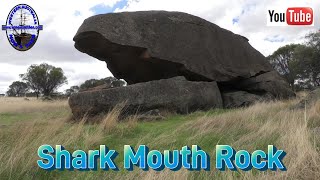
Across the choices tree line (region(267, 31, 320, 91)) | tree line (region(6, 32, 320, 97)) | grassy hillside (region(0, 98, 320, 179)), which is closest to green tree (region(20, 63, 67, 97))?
tree line (region(6, 32, 320, 97))

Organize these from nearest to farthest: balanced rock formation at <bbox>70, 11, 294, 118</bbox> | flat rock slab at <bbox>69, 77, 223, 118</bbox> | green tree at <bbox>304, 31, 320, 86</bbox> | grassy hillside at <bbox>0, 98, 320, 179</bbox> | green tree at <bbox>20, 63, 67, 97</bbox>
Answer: grassy hillside at <bbox>0, 98, 320, 179</bbox>, flat rock slab at <bbox>69, 77, 223, 118</bbox>, balanced rock formation at <bbox>70, 11, 294, 118</bbox>, green tree at <bbox>304, 31, 320, 86</bbox>, green tree at <bbox>20, 63, 67, 97</bbox>

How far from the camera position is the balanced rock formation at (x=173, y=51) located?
12852 millimetres

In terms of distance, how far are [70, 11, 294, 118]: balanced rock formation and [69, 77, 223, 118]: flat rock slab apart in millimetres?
62

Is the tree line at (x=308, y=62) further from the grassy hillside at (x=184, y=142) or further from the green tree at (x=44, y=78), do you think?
the green tree at (x=44, y=78)

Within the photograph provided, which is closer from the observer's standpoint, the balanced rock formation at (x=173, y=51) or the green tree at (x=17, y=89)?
the balanced rock formation at (x=173, y=51)

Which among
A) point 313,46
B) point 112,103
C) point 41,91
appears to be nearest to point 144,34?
point 112,103

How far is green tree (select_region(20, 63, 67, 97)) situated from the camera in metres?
53.3

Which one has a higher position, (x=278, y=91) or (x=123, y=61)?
(x=123, y=61)

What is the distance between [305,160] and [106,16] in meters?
9.69

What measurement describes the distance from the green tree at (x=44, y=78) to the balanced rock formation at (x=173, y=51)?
131 ft

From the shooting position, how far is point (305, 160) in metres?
4.34

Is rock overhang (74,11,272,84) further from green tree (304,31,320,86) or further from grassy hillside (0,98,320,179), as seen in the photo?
green tree (304,31,320,86)

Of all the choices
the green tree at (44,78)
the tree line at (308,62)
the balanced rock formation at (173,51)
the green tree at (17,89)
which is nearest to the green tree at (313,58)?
the tree line at (308,62)

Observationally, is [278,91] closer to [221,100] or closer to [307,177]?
[221,100]
